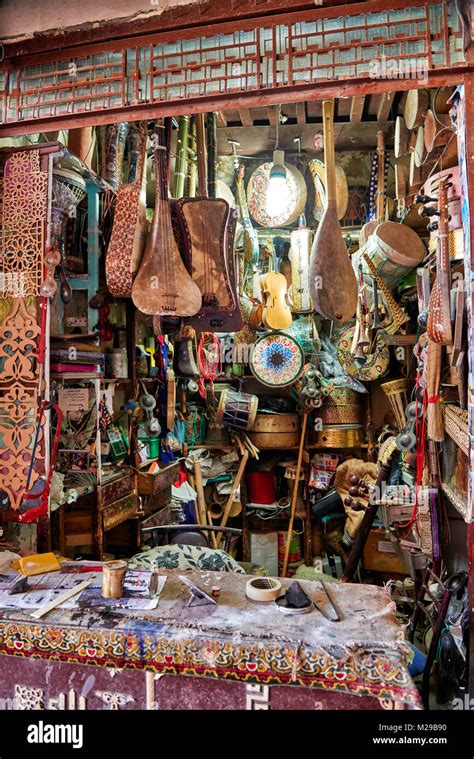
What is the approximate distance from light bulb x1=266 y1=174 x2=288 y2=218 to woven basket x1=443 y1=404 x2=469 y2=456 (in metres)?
3.20

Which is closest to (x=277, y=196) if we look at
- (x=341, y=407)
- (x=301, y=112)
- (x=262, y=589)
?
(x=301, y=112)

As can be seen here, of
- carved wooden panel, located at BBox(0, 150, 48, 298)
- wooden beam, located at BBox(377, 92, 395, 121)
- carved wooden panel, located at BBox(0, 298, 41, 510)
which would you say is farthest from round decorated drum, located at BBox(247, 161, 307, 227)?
carved wooden panel, located at BBox(0, 298, 41, 510)

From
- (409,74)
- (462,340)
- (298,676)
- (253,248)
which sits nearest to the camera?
(298,676)

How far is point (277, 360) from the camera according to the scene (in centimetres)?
607

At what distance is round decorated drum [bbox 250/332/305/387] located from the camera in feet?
19.8

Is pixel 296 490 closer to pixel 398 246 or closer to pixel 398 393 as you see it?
pixel 398 393

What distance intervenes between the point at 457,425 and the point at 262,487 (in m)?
4.28

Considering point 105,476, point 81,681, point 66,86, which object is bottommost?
point 81,681

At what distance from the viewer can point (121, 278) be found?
3.29 metres

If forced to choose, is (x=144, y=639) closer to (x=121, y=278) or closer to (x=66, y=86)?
(x=121, y=278)

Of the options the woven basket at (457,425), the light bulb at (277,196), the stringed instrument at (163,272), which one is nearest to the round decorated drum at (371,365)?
the light bulb at (277,196)

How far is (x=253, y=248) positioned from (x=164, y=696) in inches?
189

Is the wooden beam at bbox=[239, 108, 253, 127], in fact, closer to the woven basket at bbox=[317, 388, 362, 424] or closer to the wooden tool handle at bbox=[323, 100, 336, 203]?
the wooden tool handle at bbox=[323, 100, 336, 203]
